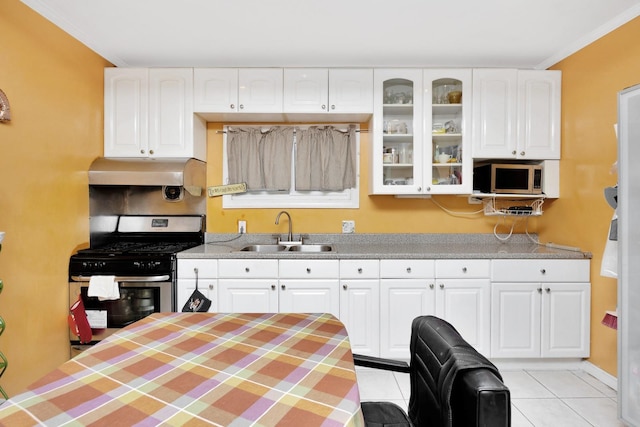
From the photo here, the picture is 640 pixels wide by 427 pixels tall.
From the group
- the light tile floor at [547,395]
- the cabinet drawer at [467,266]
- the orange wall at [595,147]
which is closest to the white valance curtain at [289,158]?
the cabinet drawer at [467,266]

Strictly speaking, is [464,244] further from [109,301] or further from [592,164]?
[109,301]

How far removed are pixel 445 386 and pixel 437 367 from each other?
0.43 ft

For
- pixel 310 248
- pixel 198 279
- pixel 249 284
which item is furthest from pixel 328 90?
pixel 198 279

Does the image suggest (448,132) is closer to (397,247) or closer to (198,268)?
(397,247)

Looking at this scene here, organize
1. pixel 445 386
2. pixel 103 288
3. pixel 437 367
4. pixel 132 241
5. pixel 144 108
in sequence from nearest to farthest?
pixel 445 386, pixel 437 367, pixel 103 288, pixel 144 108, pixel 132 241

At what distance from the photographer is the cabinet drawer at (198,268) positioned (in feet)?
8.45

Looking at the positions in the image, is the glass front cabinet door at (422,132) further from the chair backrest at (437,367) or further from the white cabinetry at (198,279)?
the chair backrest at (437,367)

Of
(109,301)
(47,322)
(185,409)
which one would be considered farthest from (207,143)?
(185,409)

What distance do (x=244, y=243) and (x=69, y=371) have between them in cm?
225

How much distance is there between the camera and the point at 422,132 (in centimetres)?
287

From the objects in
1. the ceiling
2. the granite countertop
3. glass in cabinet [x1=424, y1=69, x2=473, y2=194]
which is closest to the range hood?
the granite countertop

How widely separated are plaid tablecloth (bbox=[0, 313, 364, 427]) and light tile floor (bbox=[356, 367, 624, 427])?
140 centimetres

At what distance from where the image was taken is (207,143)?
3225 mm

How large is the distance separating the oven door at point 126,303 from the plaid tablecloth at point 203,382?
1326mm
